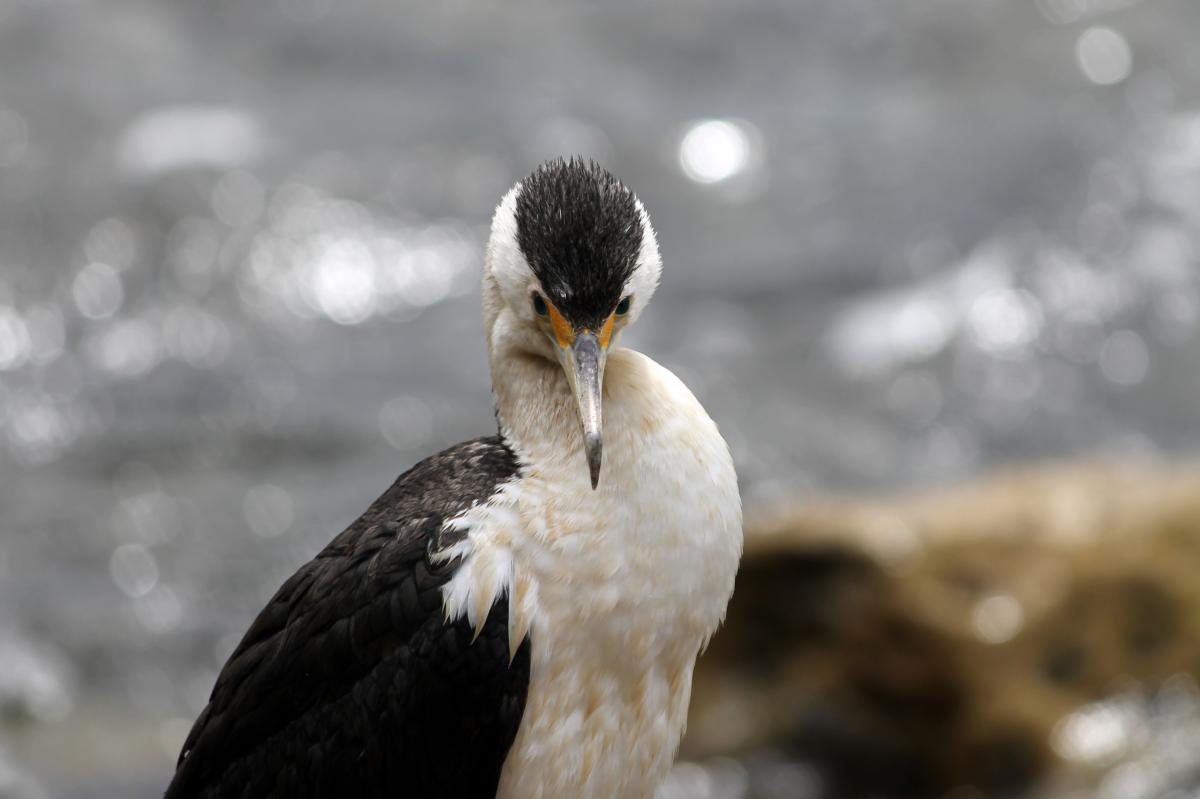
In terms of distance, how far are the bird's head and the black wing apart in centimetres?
39

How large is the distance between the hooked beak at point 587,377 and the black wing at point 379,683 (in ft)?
1.12

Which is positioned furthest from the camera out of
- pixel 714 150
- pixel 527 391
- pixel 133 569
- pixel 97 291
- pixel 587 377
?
pixel 714 150

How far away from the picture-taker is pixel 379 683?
13.9ft

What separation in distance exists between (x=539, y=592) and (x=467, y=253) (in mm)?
8904

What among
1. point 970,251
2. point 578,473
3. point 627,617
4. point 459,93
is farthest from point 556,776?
point 459,93

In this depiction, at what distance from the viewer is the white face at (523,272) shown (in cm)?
428

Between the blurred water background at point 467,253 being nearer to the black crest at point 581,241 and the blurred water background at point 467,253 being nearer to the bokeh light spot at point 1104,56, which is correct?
the bokeh light spot at point 1104,56

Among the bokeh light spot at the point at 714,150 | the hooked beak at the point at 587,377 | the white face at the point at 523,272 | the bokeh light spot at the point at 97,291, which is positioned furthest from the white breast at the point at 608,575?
the bokeh light spot at the point at 714,150

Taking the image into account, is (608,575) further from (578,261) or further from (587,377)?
(578,261)

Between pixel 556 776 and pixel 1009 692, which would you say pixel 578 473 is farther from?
pixel 1009 692

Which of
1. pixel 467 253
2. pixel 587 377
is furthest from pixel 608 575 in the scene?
pixel 467 253

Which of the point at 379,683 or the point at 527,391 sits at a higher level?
the point at 527,391

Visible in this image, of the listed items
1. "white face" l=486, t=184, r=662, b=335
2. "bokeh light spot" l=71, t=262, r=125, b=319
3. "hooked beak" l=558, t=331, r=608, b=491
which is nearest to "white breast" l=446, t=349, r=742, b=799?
"hooked beak" l=558, t=331, r=608, b=491

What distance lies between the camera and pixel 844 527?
25.1 ft
